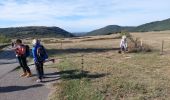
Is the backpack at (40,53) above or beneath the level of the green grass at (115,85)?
above

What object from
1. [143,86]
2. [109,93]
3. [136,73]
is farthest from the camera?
[136,73]

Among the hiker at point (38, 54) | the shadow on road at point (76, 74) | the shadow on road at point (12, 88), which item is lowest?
the shadow on road at point (76, 74)

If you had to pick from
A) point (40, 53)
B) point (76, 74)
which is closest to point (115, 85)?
point (40, 53)

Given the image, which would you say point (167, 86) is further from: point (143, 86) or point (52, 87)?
point (52, 87)

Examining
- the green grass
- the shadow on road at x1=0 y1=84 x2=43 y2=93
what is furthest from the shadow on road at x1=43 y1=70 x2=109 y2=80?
the shadow on road at x1=0 y1=84 x2=43 y2=93

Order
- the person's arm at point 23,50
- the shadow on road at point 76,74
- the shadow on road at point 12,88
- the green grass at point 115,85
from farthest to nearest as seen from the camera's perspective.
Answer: the person's arm at point 23,50, the shadow on road at point 76,74, the shadow on road at point 12,88, the green grass at point 115,85

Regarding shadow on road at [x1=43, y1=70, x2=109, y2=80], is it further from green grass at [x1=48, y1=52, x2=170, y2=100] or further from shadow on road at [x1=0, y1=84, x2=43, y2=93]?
shadow on road at [x1=0, y1=84, x2=43, y2=93]

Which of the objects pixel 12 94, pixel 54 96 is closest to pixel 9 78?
pixel 12 94

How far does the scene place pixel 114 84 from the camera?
15.0 metres

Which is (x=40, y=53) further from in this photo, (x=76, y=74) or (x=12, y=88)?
(x=76, y=74)

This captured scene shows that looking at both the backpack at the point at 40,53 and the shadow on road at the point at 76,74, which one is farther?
the shadow on road at the point at 76,74

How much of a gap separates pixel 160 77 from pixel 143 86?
2900 mm

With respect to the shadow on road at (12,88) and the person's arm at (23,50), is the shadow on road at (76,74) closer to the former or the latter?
the person's arm at (23,50)

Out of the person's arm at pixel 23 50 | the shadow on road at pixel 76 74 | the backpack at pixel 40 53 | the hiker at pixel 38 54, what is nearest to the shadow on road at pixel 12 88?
the hiker at pixel 38 54
